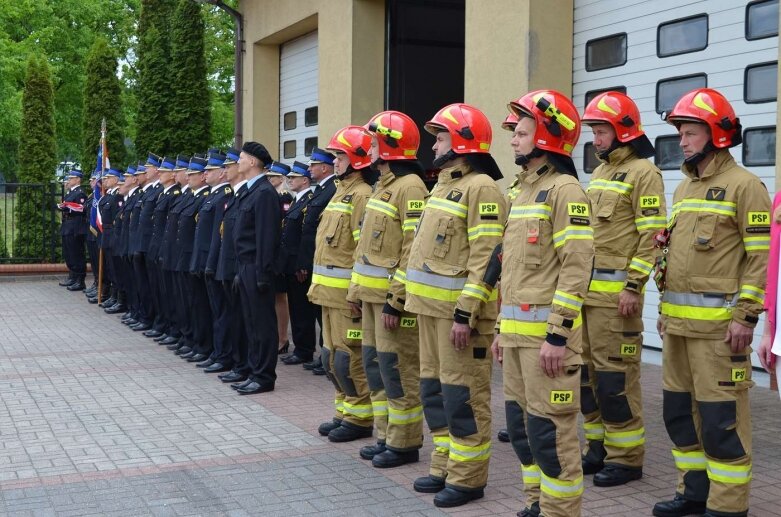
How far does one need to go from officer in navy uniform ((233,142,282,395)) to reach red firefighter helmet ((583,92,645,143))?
378 centimetres

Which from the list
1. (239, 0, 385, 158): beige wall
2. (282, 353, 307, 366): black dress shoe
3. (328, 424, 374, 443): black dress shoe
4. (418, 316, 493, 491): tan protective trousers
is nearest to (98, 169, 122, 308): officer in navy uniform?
(239, 0, 385, 158): beige wall

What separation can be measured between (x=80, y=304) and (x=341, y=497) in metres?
12.6

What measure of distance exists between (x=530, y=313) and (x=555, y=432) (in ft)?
2.03

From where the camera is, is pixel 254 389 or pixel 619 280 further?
pixel 254 389

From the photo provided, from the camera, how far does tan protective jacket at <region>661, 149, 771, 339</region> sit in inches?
207

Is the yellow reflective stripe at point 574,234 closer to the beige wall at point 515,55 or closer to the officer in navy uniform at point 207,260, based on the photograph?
the officer in navy uniform at point 207,260

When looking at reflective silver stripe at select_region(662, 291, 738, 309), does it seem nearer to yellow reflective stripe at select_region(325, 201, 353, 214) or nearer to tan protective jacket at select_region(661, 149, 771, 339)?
tan protective jacket at select_region(661, 149, 771, 339)

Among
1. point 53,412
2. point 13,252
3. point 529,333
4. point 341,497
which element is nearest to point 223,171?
point 53,412

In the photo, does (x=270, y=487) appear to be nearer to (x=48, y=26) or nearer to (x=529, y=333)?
(x=529, y=333)

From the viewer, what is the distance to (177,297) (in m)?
12.2

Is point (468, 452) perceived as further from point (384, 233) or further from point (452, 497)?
point (384, 233)

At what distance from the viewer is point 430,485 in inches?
239

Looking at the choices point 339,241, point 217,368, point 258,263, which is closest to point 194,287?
point 217,368

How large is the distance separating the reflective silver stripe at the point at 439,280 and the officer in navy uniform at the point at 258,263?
11.5 feet
